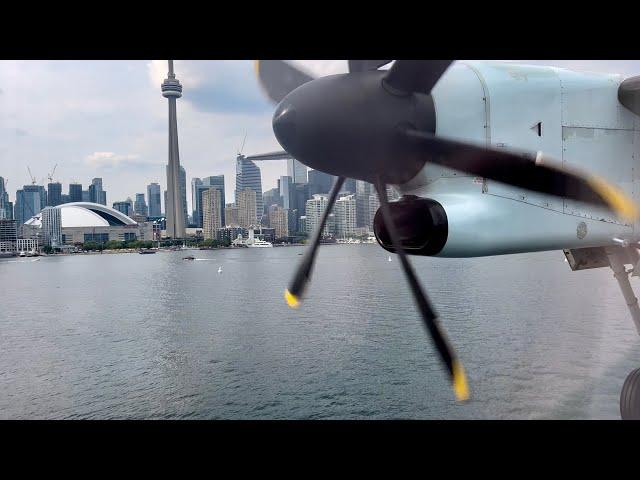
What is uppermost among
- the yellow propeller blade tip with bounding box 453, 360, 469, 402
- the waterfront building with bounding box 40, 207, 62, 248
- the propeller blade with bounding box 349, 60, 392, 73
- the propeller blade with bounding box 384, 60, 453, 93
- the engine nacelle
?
the waterfront building with bounding box 40, 207, 62, 248

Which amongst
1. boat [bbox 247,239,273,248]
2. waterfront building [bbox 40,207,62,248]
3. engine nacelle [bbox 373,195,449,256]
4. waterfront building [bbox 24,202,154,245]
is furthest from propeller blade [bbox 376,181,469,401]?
waterfront building [bbox 40,207,62,248]

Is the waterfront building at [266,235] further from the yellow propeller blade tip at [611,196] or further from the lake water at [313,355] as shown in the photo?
the yellow propeller blade tip at [611,196]

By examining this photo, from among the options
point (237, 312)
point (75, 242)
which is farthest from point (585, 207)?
point (75, 242)

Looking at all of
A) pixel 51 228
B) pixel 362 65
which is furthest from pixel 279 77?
pixel 51 228

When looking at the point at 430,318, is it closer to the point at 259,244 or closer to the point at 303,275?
the point at 303,275

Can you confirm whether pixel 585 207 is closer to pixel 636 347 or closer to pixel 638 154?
pixel 638 154

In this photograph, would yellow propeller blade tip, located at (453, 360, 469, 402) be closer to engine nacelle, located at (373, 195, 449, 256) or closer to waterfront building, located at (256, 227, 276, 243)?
engine nacelle, located at (373, 195, 449, 256)

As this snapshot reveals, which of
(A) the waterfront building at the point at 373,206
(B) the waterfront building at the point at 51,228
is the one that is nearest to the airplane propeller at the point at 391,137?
(A) the waterfront building at the point at 373,206
